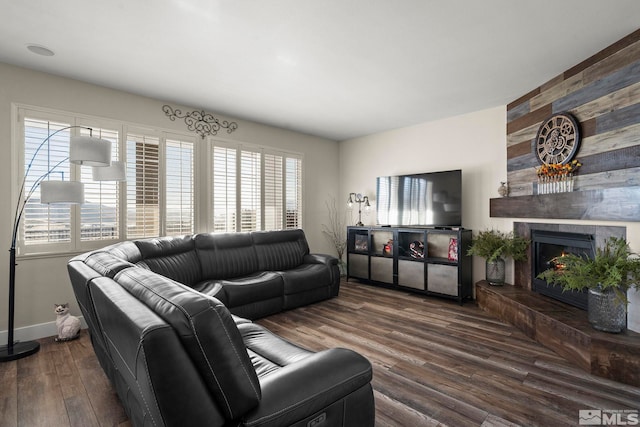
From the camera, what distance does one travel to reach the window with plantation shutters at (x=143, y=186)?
3738 millimetres

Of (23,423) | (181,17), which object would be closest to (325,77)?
(181,17)

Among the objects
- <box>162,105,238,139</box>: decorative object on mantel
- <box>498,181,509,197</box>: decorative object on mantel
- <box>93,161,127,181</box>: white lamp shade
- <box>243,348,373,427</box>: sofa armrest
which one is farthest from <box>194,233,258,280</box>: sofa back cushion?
<box>498,181,509,197</box>: decorative object on mantel

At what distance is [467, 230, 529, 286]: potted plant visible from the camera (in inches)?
147

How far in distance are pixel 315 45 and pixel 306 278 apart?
2.69 m

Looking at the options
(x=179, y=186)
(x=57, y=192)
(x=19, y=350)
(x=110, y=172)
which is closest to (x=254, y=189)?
(x=179, y=186)

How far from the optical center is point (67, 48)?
2705 millimetres

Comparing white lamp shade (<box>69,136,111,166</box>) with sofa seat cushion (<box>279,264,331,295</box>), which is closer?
white lamp shade (<box>69,136,111,166</box>)

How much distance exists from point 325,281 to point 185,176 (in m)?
2.35

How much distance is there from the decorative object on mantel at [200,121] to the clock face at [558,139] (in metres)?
3.98

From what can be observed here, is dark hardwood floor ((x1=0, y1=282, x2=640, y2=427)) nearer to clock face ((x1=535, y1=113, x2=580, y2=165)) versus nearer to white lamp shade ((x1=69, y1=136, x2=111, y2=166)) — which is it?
white lamp shade ((x1=69, y1=136, x2=111, y2=166))

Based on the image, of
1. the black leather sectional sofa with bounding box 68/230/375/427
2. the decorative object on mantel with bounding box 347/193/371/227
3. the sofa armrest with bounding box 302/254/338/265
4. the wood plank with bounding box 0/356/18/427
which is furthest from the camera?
the decorative object on mantel with bounding box 347/193/371/227

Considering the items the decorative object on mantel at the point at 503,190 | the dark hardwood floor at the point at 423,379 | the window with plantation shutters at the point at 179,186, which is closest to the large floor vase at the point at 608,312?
the dark hardwood floor at the point at 423,379

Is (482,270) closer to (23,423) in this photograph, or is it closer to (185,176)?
(185,176)

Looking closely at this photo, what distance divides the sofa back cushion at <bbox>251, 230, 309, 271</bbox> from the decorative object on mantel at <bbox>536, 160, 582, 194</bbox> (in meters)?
3.18
